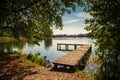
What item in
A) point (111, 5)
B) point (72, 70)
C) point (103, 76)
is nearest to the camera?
point (111, 5)

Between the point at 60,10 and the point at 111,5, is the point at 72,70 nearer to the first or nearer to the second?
the point at 60,10

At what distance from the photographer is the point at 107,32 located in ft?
32.6

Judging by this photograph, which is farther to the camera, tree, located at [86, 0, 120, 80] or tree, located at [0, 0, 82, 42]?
tree, located at [0, 0, 82, 42]

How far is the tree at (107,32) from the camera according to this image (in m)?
9.29

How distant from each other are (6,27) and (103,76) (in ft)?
30.7

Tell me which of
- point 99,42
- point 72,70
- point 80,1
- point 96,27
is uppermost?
point 80,1

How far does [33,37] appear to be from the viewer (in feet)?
59.7

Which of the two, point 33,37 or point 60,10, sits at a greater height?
point 60,10

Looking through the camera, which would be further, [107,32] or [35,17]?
[35,17]

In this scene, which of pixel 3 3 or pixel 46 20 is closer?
pixel 3 3

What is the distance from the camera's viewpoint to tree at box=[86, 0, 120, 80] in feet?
30.5

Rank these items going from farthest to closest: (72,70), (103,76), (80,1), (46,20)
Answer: (46,20), (80,1), (72,70), (103,76)

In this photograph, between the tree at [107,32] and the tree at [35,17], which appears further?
the tree at [35,17]

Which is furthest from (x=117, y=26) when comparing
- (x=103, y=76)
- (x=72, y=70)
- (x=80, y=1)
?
(x=80, y=1)
